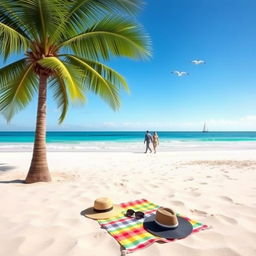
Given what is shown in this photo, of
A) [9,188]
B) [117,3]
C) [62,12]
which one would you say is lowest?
[9,188]

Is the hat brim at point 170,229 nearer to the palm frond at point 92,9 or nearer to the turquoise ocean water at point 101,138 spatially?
the palm frond at point 92,9

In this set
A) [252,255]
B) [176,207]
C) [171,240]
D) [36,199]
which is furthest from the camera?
[36,199]

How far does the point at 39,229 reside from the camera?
8.32 ft

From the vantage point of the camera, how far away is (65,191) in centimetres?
430

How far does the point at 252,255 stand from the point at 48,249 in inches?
90.7

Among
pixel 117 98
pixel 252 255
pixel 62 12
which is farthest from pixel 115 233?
pixel 62 12

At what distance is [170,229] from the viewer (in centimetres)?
239

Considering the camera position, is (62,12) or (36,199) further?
(62,12)

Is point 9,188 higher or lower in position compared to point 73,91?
lower

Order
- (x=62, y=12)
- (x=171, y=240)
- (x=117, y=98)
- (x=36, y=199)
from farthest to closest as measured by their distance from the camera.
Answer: (x=117, y=98) < (x=62, y=12) < (x=36, y=199) < (x=171, y=240)

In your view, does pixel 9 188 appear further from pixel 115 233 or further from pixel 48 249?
pixel 115 233

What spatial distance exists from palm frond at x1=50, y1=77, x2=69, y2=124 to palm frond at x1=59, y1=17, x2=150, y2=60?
1143 millimetres

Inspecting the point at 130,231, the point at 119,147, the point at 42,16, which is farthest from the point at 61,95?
the point at 119,147

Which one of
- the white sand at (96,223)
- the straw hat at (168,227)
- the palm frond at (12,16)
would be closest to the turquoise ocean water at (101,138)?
the palm frond at (12,16)
